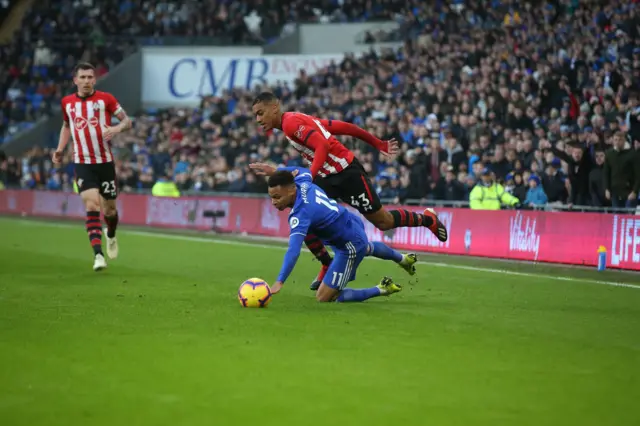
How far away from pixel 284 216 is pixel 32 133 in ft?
66.2

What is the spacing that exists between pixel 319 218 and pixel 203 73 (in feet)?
102

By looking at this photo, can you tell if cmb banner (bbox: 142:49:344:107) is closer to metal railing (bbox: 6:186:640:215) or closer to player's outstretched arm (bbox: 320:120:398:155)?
metal railing (bbox: 6:186:640:215)

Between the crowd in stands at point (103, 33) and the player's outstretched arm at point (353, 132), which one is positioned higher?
the crowd in stands at point (103, 33)

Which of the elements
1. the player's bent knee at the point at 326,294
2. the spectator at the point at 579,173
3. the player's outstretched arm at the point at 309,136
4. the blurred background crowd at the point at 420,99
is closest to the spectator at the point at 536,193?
the blurred background crowd at the point at 420,99

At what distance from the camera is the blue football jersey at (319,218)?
1079cm

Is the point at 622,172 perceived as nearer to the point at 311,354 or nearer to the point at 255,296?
the point at 255,296

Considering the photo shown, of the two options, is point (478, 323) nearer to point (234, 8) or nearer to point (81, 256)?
point (81, 256)

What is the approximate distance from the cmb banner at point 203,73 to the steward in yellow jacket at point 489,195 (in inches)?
711

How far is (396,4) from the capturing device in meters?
38.5

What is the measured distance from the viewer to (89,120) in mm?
15055

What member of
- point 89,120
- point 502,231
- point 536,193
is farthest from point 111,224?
point 536,193

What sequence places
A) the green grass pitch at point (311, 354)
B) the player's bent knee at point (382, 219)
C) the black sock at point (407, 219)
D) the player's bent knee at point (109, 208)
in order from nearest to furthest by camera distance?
the green grass pitch at point (311, 354)
the player's bent knee at point (382, 219)
the black sock at point (407, 219)
the player's bent knee at point (109, 208)

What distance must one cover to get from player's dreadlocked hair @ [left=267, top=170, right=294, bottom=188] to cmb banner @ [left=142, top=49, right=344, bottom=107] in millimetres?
28235

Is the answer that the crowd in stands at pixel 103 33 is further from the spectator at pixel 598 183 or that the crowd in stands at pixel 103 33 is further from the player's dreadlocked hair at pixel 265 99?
the player's dreadlocked hair at pixel 265 99
